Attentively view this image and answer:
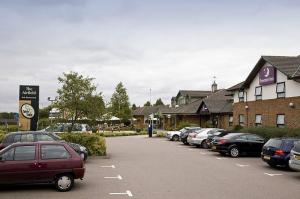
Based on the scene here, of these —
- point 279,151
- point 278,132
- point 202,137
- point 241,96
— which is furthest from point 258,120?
point 279,151

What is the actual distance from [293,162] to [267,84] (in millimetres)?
19802

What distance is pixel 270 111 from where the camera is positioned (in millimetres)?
34062

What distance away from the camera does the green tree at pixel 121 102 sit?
82094 mm

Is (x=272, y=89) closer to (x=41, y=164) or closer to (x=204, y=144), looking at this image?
(x=204, y=144)

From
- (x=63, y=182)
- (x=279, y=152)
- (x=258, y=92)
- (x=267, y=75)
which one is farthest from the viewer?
(x=258, y=92)

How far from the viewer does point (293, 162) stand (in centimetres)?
1556

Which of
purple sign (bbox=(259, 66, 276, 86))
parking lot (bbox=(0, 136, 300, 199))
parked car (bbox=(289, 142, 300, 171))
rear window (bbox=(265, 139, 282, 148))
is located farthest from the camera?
purple sign (bbox=(259, 66, 276, 86))

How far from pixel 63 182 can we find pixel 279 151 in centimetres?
947

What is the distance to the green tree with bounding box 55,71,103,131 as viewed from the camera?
83.6 ft

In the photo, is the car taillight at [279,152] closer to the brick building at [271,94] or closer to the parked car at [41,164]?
the parked car at [41,164]

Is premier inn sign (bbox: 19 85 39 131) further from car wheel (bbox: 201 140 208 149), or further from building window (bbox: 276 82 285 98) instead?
building window (bbox: 276 82 285 98)

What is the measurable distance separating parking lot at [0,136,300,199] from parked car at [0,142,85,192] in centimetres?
37

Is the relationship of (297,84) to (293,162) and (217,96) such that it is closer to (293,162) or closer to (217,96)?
(293,162)

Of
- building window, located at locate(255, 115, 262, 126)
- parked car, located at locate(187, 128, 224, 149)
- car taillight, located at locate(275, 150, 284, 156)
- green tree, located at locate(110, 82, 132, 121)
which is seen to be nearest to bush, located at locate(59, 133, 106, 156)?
car taillight, located at locate(275, 150, 284, 156)
